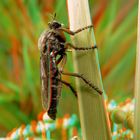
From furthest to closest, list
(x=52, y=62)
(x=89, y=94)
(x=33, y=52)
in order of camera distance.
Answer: (x=33, y=52) < (x=52, y=62) < (x=89, y=94)

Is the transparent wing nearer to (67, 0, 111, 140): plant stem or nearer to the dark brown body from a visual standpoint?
the dark brown body

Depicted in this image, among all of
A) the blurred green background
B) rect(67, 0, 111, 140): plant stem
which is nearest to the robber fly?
rect(67, 0, 111, 140): plant stem

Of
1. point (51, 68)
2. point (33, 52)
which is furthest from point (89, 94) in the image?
point (33, 52)

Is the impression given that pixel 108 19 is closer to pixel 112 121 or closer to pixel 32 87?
pixel 32 87

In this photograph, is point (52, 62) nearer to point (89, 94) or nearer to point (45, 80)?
point (45, 80)

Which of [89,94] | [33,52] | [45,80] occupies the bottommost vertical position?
[89,94]

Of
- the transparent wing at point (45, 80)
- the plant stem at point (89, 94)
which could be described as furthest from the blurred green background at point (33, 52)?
the plant stem at point (89, 94)
